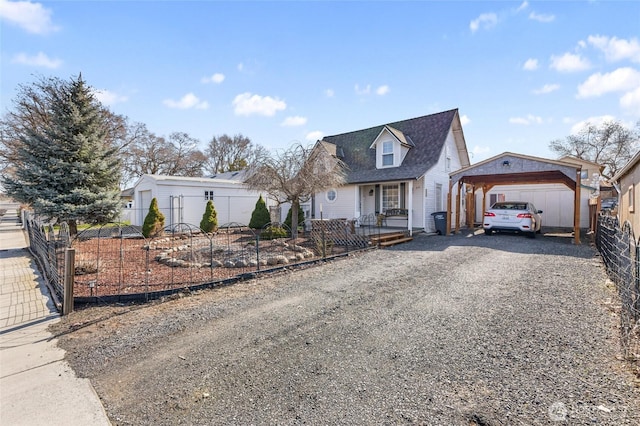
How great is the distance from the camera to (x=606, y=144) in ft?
108

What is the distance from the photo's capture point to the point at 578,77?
884cm

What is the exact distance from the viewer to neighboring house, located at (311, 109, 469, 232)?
1487cm

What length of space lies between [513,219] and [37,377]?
14505 mm

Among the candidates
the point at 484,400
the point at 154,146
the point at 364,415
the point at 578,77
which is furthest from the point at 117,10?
the point at 154,146

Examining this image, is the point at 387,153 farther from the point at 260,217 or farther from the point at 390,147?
the point at 260,217

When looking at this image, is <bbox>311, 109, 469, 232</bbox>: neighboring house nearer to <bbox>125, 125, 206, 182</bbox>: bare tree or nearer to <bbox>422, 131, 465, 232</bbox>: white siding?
<bbox>422, 131, 465, 232</bbox>: white siding

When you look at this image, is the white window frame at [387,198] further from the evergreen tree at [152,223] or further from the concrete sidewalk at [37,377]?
the concrete sidewalk at [37,377]

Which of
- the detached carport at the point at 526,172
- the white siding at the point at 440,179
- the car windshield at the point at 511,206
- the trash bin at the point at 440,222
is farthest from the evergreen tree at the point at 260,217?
the car windshield at the point at 511,206

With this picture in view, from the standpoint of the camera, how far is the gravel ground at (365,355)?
98.0 inches

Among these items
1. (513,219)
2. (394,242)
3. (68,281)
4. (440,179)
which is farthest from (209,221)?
(513,219)

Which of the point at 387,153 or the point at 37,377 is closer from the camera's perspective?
the point at 37,377

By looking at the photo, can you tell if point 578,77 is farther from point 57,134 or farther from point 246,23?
point 57,134

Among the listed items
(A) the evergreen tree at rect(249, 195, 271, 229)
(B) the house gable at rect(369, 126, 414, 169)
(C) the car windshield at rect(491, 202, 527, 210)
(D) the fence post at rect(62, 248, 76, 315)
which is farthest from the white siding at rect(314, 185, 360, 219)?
(D) the fence post at rect(62, 248, 76, 315)

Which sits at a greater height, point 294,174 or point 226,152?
point 226,152
